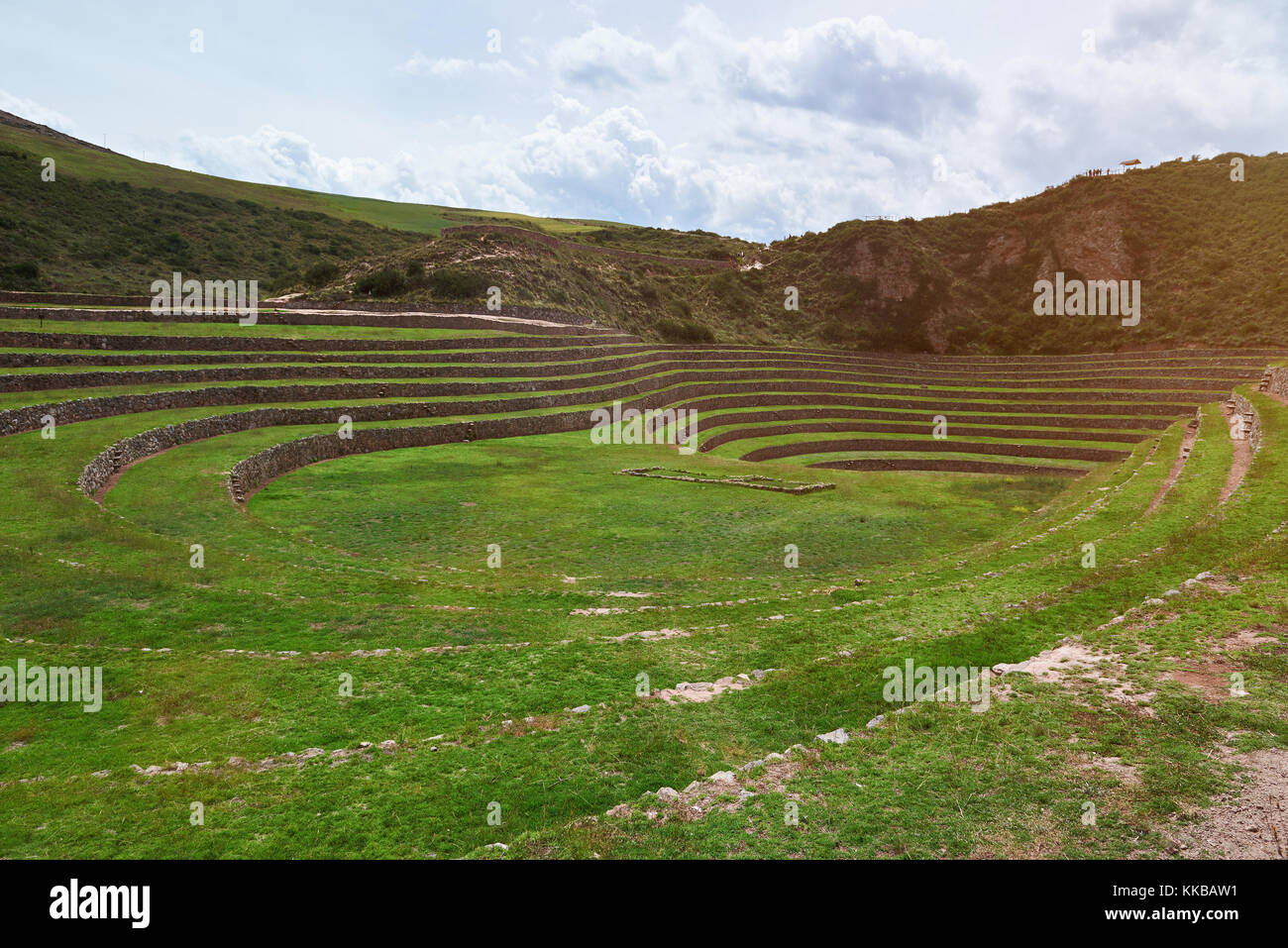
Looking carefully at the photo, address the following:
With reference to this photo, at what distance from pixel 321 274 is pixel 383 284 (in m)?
7.67

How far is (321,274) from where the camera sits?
2255 inches

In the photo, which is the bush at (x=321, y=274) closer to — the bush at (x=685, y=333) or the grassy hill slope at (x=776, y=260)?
the grassy hill slope at (x=776, y=260)

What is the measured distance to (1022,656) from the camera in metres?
9.39

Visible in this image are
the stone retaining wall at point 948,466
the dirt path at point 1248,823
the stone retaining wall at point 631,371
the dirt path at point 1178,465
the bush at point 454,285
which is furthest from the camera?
the bush at point 454,285

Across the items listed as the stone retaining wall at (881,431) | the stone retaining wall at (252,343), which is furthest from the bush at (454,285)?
the stone retaining wall at (881,431)

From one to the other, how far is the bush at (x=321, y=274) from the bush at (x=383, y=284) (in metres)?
5.18

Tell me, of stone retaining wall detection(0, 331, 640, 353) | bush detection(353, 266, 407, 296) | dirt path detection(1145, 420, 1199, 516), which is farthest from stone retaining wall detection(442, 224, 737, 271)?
dirt path detection(1145, 420, 1199, 516)

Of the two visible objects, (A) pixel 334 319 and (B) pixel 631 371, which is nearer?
(A) pixel 334 319

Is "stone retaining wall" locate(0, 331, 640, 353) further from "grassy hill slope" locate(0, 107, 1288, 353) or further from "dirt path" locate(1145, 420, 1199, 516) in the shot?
"dirt path" locate(1145, 420, 1199, 516)

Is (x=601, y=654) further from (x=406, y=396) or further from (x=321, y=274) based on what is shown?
(x=321, y=274)

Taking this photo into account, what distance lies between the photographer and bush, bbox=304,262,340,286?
57281 millimetres

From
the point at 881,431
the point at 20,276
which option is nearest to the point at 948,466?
the point at 881,431

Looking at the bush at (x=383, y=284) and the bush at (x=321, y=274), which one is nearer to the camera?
the bush at (x=383, y=284)

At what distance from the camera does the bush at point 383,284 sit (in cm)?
5322
